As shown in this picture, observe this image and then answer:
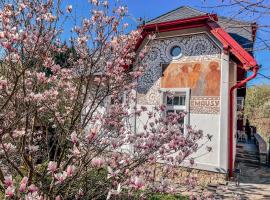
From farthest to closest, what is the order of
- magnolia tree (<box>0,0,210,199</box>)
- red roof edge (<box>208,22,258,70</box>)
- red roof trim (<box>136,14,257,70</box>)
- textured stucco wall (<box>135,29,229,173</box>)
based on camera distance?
textured stucco wall (<box>135,29,229,173</box>) < red roof trim (<box>136,14,257,70</box>) < red roof edge (<box>208,22,258,70</box>) < magnolia tree (<box>0,0,210,199</box>)

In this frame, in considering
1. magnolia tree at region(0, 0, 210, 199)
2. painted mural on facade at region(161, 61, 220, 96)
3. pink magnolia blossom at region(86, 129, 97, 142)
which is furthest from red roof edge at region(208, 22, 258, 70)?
pink magnolia blossom at region(86, 129, 97, 142)

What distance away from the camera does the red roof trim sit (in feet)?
26.0

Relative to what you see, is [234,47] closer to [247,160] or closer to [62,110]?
[62,110]

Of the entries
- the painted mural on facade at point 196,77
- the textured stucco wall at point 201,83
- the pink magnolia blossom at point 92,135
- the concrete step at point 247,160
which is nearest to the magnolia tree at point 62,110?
the pink magnolia blossom at point 92,135

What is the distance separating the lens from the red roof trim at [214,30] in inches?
312

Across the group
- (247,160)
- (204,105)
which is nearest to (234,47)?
(204,105)

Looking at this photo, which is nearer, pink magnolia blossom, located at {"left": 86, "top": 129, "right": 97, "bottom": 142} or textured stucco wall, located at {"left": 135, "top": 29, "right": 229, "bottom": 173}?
pink magnolia blossom, located at {"left": 86, "top": 129, "right": 97, "bottom": 142}

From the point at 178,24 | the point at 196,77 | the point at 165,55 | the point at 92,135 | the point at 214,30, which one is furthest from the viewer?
the point at 165,55

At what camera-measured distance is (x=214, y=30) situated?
27.8ft

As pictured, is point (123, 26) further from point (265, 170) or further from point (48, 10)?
point (265, 170)

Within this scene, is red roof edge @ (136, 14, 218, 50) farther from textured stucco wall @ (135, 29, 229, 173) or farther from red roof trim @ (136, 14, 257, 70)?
textured stucco wall @ (135, 29, 229, 173)

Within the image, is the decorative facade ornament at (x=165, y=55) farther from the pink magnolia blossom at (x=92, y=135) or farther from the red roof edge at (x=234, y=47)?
the pink magnolia blossom at (x=92, y=135)

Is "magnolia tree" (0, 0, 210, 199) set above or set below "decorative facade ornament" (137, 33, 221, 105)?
below

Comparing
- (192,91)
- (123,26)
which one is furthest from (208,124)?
(123,26)
